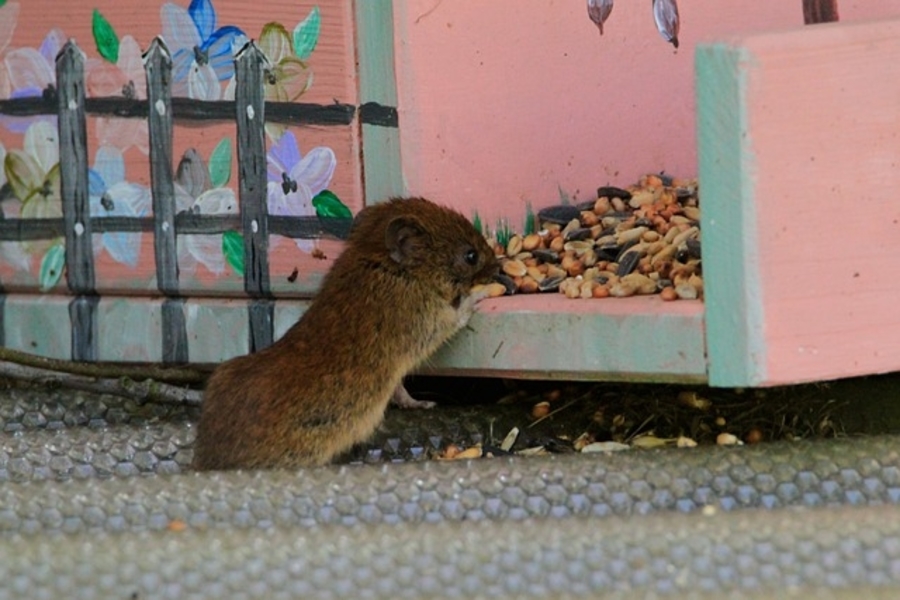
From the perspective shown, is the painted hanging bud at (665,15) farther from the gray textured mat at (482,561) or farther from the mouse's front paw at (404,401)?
the gray textured mat at (482,561)

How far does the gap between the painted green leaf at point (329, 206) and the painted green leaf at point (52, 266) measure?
2.84 ft

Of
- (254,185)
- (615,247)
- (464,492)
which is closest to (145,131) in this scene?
(254,185)

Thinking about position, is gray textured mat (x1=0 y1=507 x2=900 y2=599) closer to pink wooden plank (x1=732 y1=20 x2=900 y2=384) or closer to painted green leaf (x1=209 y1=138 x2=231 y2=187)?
pink wooden plank (x1=732 y1=20 x2=900 y2=384)

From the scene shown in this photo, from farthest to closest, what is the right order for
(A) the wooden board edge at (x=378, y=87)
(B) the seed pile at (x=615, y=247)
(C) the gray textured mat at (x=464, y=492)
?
1. (A) the wooden board edge at (x=378, y=87)
2. (B) the seed pile at (x=615, y=247)
3. (C) the gray textured mat at (x=464, y=492)

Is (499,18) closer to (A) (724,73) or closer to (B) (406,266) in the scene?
(B) (406,266)

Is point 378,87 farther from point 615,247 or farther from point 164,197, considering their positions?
point 164,197

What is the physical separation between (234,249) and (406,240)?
19.2 inches

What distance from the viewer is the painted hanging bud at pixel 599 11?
3.88 m

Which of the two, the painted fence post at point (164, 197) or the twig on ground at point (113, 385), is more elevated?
the painted fence post at point (164, 197)

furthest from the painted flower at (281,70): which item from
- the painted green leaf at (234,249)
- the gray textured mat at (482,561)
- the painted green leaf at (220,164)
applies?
the gray textured mat at (482,561)

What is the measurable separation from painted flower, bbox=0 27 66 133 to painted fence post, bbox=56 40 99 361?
0.03m

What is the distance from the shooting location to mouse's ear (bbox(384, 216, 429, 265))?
3.67 meters

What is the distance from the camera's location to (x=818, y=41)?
2842mm

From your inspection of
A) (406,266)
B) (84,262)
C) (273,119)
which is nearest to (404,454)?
(406,266)
